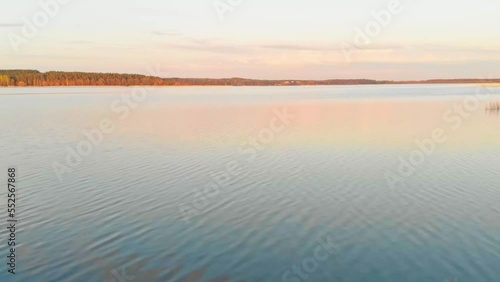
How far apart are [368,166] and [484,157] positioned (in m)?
7.12

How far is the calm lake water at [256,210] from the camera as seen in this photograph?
8.92 m

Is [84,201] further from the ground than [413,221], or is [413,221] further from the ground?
[413,221]

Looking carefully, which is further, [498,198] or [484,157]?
[484,157]

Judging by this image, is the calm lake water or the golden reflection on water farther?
the golden reflection on water

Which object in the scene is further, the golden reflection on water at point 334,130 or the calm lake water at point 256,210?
the golden reflection on water at point 334,130

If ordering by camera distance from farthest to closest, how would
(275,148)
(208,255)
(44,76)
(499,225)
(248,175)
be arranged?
(44,76)
(275,148)
(248,175)
(499,225)
(208,255)

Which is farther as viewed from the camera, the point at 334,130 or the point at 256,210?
the point at 334,130

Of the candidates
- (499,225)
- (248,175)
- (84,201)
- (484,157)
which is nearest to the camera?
(499,225)

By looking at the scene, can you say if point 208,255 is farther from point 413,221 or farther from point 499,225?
point 499,225

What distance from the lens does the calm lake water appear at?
892 centimetres

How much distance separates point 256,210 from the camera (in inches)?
502

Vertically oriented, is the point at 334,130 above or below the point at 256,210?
above

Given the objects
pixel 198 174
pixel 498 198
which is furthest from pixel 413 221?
pixel 198 174

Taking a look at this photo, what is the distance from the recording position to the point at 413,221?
11602 mm
